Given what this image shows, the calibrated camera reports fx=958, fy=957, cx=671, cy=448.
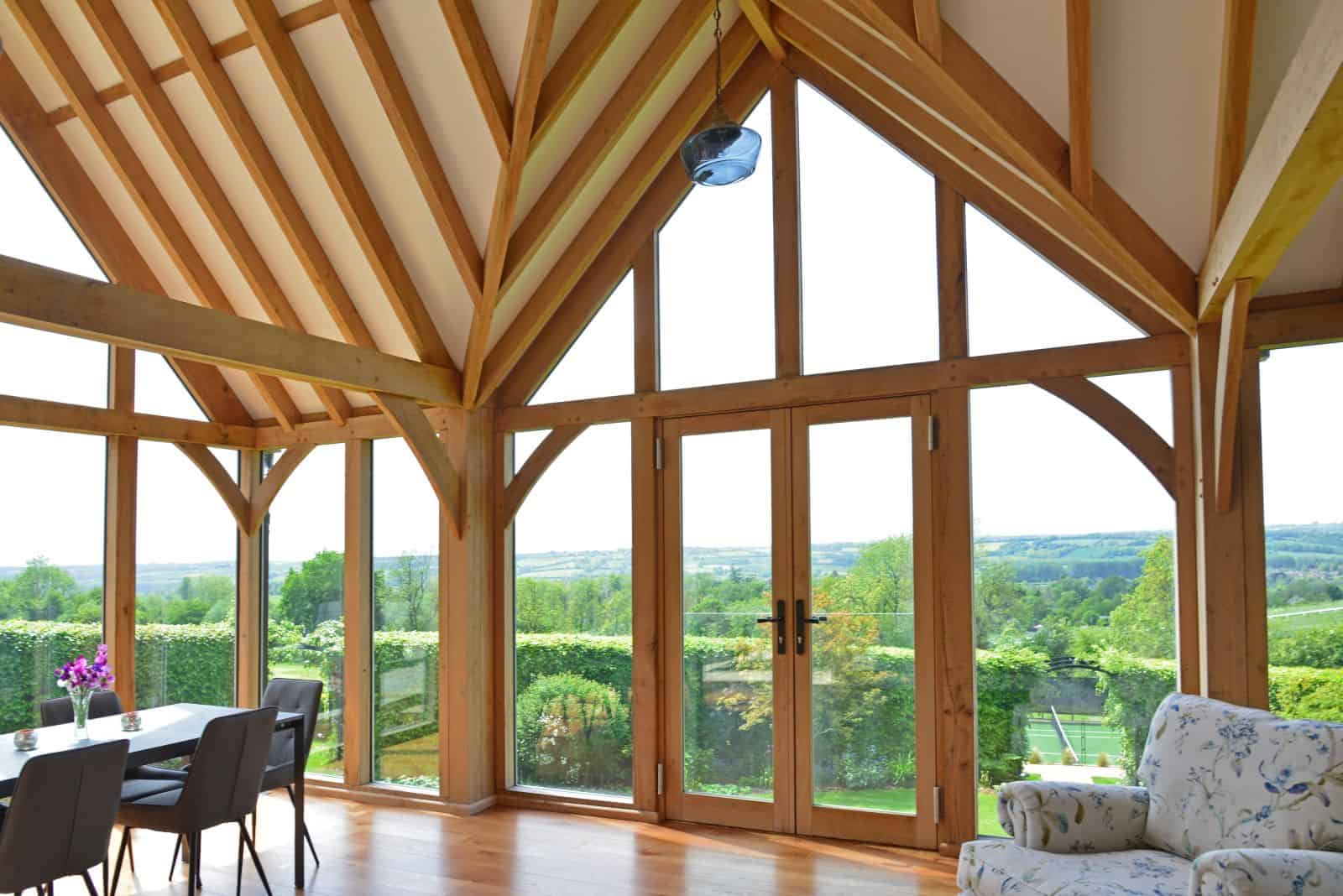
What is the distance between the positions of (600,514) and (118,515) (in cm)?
317

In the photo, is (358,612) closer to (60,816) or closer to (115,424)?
(115,424)

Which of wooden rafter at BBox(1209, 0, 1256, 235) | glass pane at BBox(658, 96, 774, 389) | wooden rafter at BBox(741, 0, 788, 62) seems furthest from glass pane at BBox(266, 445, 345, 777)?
wooden rafter at BBox(1209, 0, 1256, 235)

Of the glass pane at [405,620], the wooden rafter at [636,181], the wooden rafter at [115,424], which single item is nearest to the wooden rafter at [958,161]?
the wooden rafter at [636,181]

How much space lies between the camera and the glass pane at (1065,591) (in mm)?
4586

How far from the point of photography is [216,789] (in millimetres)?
4035

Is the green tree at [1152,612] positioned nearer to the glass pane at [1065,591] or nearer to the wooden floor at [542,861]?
the glass pane at [1065,591]

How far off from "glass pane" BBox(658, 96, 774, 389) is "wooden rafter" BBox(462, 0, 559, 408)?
1091mm

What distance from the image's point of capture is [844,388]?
5270 mm

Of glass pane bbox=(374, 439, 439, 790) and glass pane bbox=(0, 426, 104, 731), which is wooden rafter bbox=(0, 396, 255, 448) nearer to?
glass pane bbox=(0, 426, 104, 731)

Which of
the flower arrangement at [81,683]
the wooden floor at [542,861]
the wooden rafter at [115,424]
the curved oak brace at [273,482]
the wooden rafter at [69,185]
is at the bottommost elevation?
the wooden floor at [542,861]

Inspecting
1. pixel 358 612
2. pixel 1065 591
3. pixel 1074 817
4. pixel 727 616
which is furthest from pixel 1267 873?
pixel 358 612

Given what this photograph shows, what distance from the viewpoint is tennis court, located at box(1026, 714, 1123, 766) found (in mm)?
4617

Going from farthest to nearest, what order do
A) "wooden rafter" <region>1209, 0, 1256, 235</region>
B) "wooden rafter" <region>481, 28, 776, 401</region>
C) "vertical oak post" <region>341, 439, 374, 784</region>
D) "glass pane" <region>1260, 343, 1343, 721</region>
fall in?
"vertical oak post" <region>341, 439, 374, 784</region> → "wooden rafter" <region>481, 28, 776, 401</region> → "glass pane" <region>1260, 343, 1343, 721</region> → "wooden rafter" <region>1209, 0, 1256, 235</region>

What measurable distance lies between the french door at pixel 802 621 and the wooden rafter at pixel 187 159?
262 centimetres
